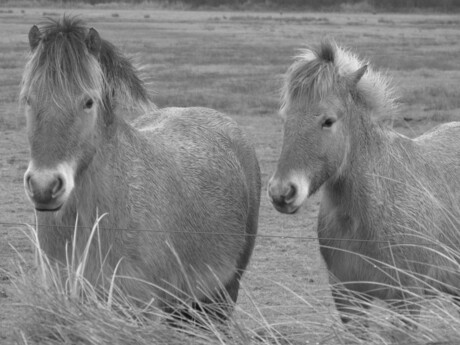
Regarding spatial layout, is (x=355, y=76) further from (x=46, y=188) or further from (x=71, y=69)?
(x=46, y=188)

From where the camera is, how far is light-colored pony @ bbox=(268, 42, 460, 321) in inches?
211

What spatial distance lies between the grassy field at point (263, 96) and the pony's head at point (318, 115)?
1.20 feet

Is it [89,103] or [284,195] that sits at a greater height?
[89,103]

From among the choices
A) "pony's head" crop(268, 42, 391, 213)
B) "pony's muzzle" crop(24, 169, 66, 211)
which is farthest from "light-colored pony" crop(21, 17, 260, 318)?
"pony's head" crop(268, 42, 391, 213)

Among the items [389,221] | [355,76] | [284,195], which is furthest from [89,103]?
[389,221]

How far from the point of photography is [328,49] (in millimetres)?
5680

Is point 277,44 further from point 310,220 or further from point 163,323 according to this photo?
point 163,323

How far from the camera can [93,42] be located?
199 inches

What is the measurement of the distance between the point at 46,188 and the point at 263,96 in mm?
14950

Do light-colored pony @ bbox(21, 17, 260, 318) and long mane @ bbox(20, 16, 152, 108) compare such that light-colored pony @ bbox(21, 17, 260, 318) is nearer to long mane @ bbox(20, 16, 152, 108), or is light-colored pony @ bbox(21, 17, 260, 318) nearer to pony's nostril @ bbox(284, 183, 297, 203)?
long mane @ bbox(20, 16, 152, 108)

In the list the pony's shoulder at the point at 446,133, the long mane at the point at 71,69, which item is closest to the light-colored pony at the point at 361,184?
the pony's shoulder at the point at 446,133

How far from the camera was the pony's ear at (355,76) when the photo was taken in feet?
18.3

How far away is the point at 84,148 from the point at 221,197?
1.39 m

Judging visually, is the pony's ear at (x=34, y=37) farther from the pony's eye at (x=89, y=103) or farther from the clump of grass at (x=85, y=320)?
the clump of grass at (x=85, y=320)
